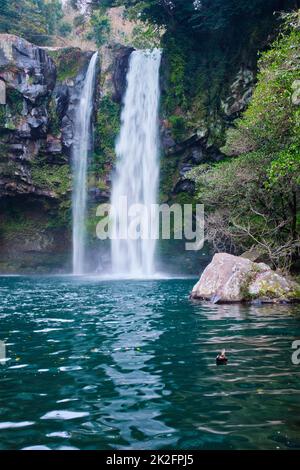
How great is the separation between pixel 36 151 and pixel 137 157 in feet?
25.6

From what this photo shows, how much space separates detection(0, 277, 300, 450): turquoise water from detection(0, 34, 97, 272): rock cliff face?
24630 millimetres

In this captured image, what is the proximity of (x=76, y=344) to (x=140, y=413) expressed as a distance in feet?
12.5

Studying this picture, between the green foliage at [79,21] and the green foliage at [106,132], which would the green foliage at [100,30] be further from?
the green foliage at [106,132]

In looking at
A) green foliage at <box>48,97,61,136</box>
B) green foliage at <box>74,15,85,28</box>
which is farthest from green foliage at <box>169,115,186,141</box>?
green foliage at <box>74,15,85,28</box>

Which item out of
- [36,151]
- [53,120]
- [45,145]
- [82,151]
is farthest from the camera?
[82,151]

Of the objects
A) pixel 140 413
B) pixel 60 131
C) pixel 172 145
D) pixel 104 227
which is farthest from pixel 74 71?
pixel 140 413

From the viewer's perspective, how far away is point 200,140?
3238cm

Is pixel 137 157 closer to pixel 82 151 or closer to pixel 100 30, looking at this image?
pixel 82 151

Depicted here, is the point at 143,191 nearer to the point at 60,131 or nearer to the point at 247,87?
the point at 60,131

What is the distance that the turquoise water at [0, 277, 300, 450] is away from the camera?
430 cm

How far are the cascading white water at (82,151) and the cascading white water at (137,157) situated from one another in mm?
2594

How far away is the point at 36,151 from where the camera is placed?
114 ft

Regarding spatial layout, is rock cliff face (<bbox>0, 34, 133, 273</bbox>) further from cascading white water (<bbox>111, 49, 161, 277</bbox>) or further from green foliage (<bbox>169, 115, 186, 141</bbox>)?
green foliage (<bbox>169, 115, 186, 141</bbox>)

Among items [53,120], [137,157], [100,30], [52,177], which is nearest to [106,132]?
[137,157]
